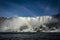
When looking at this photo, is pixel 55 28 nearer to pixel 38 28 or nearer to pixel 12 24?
pixel 38 28

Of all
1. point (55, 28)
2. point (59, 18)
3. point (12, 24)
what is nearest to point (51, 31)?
point (55, 28)

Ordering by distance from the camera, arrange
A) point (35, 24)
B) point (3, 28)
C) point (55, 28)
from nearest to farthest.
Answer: point (3, 28), point (55, 28), point (35, 24)

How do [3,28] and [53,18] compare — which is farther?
[53,18]

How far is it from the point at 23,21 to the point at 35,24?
100 cm

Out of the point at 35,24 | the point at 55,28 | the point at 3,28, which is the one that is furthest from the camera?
the point at 35,24

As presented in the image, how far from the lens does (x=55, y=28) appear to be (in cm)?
1014

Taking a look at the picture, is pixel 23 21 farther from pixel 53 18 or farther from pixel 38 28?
pixel 53 18

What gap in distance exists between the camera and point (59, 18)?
10297mm

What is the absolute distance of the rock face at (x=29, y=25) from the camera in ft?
32.2

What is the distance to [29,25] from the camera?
407 inches

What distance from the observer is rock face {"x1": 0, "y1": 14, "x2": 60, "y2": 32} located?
32.2ft

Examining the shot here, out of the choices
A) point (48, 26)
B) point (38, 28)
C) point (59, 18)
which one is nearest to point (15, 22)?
point (38, 28)

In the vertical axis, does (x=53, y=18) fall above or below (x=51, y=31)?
above

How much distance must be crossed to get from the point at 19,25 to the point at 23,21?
0.58 meters
